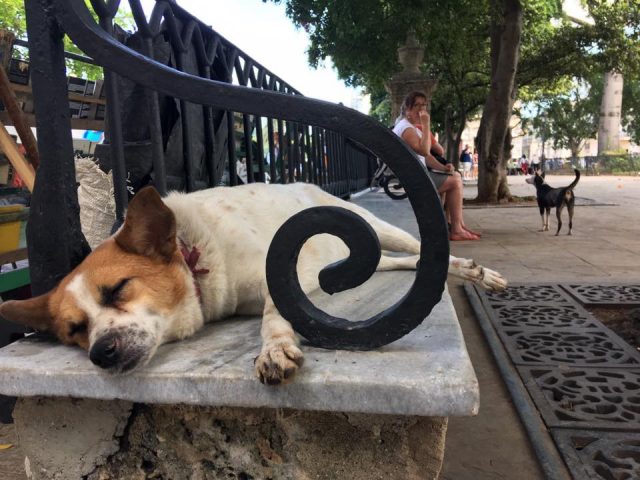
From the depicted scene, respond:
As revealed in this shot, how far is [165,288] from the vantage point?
1.68m

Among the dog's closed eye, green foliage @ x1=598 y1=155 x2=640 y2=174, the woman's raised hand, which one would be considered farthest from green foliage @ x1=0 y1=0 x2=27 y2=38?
green foliage @ x1=598 y1=155 x2=640 y2=174

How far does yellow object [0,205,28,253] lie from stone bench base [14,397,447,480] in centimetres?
211

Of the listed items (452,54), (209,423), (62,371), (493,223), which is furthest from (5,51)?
(452,54)

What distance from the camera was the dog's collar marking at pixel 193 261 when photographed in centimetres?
180

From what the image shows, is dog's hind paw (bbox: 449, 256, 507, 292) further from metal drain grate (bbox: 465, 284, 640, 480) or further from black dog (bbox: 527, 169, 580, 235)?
black dog (bbox: 527, 169, 580, 235)

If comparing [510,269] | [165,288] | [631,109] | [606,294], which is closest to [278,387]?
[165,288]

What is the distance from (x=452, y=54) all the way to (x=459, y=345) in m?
19.1

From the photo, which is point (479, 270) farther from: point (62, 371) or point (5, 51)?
point (5, 51)

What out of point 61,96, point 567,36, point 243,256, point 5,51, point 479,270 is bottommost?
point 479,270

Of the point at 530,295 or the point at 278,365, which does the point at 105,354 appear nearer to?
the point at 278,365

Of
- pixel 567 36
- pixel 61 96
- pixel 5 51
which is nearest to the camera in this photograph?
pixel 61 96

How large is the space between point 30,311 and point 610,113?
138 feet

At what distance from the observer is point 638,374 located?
2.68 meters

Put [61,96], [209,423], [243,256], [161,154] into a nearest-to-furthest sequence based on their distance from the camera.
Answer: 1. [209,423]
2. [61,96]
3. [243,256]
4. [161,154]
